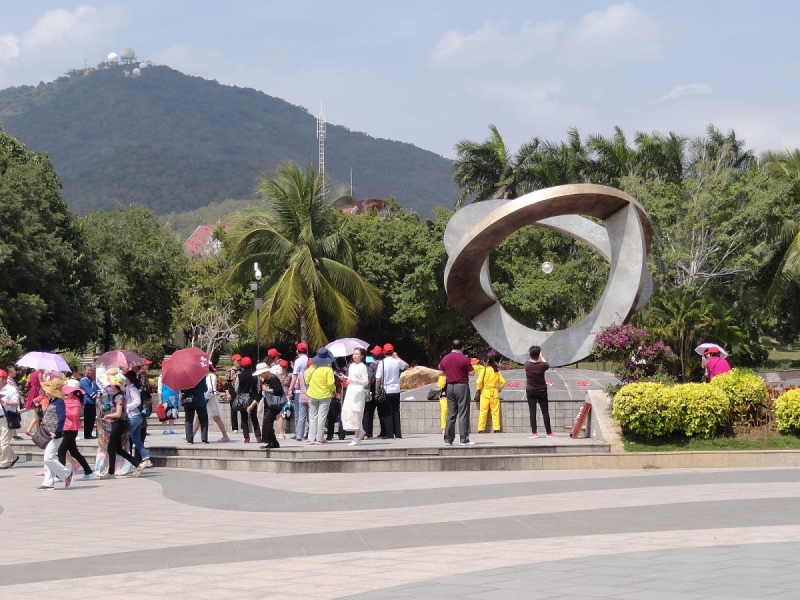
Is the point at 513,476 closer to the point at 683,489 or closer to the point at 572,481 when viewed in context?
the point at 572,481

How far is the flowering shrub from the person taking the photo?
16422 mm

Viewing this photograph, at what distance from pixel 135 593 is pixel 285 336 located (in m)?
34.3

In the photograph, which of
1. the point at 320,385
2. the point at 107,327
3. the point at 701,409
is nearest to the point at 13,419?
the point at 320,385

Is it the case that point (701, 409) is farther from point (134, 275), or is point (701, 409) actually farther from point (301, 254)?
point (134, 275)

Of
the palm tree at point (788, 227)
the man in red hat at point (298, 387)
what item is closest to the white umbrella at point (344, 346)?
the man in red hat at point (298, 387)

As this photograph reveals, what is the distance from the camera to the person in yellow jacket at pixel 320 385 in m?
15.6

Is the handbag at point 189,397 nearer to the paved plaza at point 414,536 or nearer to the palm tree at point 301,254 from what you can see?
the paved plaza at point 414,536

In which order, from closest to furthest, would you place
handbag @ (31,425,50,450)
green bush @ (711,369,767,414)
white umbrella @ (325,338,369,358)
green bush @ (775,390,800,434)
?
handbag @ (31,425,50,450)
green bush @ (775,390,800,434)
green bush @ (711,369,767,414)
white umbrella @ (325,338,369,358)

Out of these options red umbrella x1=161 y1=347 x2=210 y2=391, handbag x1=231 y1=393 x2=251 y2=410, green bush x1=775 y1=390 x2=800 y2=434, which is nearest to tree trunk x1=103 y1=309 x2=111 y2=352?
handbag x1=231 y1=393 x2=251 y2=410

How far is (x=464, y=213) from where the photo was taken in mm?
22125

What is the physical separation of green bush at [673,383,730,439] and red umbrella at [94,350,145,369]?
329 inches

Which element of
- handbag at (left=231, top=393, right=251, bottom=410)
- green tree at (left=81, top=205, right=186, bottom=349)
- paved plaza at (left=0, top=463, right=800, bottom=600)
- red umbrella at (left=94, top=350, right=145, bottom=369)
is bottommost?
paved plaza at (left=0, top=463, right=800, bottom=600)

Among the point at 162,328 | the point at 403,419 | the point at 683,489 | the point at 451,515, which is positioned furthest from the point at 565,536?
the point at 162,328

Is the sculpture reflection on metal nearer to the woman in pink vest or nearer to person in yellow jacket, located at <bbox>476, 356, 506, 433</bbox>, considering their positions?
person in yellow jacket, located at <bbox>476, 356, 506, 433</bbox>
